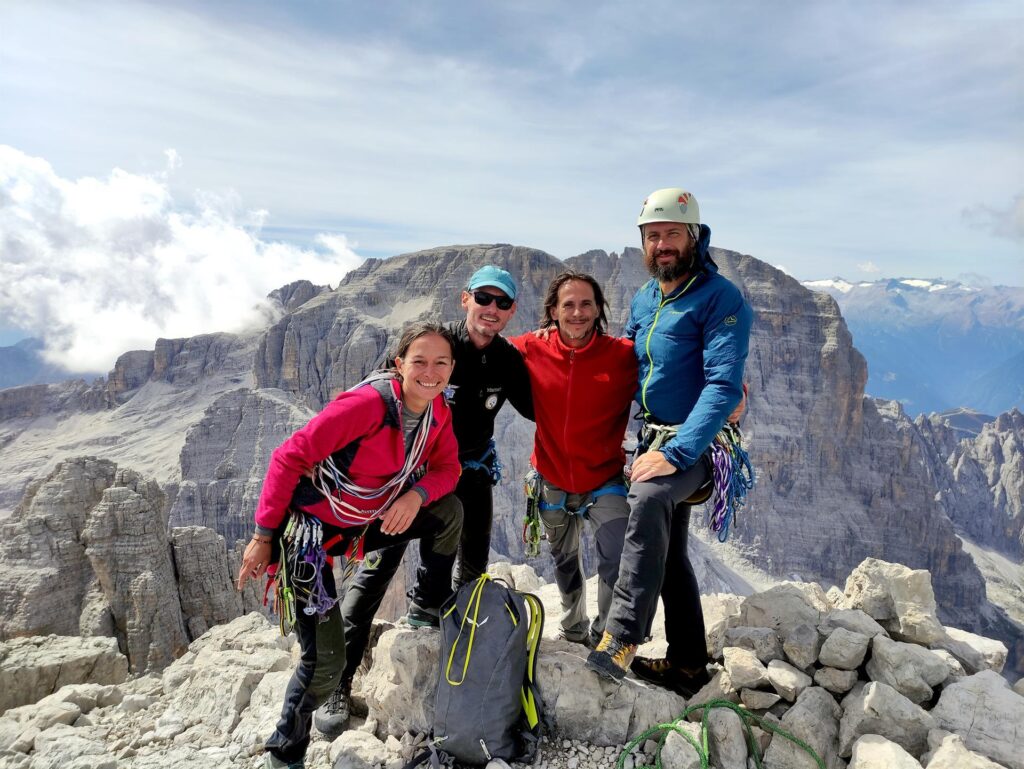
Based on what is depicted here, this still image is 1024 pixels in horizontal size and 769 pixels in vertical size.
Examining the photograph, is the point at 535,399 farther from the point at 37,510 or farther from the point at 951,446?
the point at 951,446

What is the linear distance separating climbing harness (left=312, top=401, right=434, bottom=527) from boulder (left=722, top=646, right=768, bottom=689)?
3.08m

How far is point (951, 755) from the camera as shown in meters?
3.81

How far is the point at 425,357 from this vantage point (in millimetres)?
4406

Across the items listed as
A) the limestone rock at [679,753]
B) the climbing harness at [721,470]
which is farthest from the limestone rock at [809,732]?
the climbing harness at [721,470]

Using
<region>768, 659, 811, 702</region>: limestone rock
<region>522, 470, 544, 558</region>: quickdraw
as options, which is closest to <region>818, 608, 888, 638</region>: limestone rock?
<region>768, 659, 811, 702</region>: limestone rock

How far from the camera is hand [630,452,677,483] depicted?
4.40m

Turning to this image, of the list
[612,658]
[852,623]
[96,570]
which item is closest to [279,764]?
[612,658]

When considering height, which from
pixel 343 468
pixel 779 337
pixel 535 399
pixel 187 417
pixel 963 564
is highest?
pixel 779 337

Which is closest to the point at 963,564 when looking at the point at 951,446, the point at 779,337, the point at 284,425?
the point at 779,337

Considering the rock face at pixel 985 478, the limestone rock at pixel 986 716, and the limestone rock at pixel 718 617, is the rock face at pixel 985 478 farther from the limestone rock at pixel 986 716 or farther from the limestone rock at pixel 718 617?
the limestone rock at pixel 986 716

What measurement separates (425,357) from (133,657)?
74.0ft

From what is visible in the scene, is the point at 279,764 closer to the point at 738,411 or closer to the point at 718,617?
the point at 738,411

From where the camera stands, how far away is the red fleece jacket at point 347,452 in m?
4.10

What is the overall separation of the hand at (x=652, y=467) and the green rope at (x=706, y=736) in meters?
1.78
